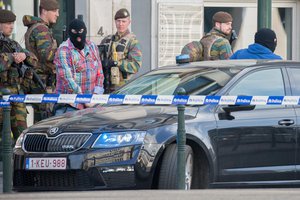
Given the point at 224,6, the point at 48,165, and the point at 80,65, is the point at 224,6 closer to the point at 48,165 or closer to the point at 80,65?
the point at 80,65

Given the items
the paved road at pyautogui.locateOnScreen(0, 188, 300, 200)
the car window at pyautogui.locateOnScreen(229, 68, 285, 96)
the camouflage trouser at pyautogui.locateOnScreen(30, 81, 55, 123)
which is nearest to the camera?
the paved road at pyautogui.locateOnScreen(0, 188, 300, 200)

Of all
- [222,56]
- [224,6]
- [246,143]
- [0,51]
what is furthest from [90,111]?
[224,6]

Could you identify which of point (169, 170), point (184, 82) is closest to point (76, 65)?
point (184, 82)

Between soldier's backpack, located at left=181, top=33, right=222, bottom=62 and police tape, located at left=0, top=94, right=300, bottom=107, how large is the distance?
377 cm

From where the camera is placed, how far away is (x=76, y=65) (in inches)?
519

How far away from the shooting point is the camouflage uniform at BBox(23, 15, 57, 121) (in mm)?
14109

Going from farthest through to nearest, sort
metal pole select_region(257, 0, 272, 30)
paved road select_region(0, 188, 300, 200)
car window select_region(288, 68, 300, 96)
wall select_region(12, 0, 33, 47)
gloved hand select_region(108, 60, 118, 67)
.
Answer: wall select_region(12, 0, 33, 47) < gloved hand select_region(108, 60, 118, 67) < metal pole select_region(257, 0, 272, 30) < car window select_region(288, 68, 300, 96) < paved road select_region(0, 188, 300, 200)

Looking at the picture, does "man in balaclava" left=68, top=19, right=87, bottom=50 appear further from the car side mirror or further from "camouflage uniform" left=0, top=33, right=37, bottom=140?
the car side mirror

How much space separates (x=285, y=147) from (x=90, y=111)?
199cm

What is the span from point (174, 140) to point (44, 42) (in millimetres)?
3901

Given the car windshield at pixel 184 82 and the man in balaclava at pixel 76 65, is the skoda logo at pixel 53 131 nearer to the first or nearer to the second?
the car windshield at pixel 184 82

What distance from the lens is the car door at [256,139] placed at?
11.0 meters

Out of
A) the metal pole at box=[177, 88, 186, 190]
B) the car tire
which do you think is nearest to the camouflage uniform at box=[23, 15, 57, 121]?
the car tire

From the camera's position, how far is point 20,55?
1333 centimetres
